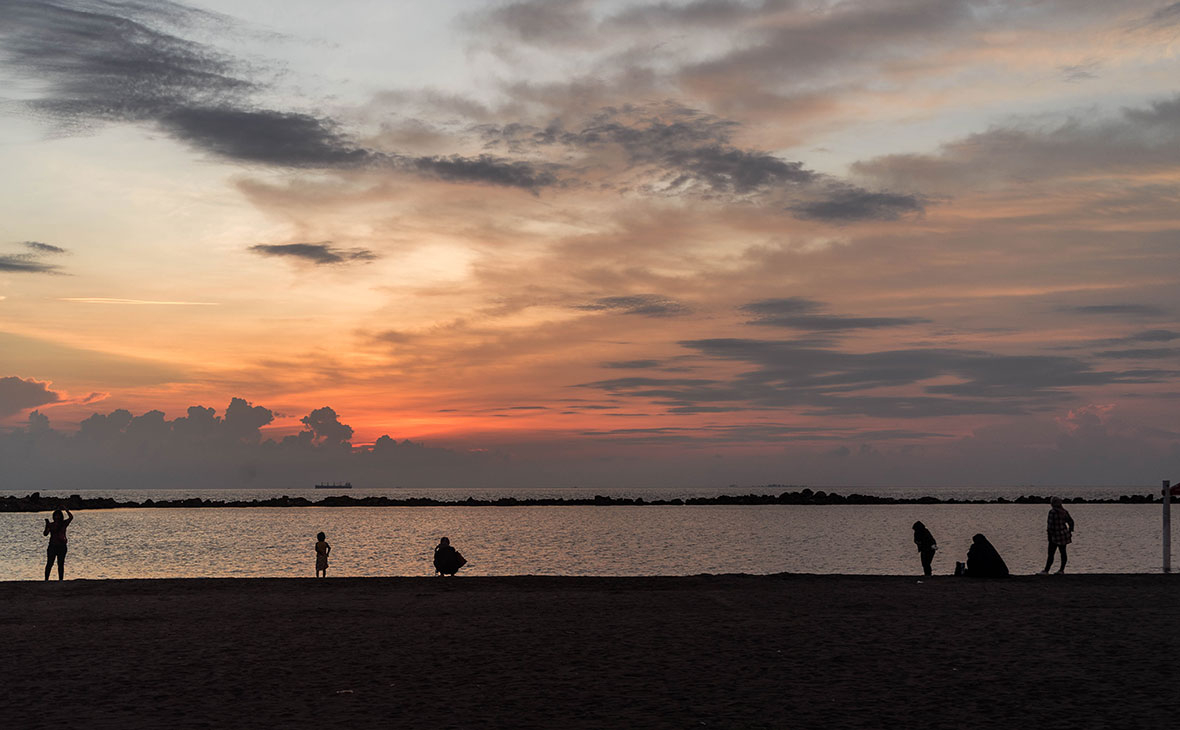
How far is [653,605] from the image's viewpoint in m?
20.3

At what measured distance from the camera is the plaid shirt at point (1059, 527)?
2719cm

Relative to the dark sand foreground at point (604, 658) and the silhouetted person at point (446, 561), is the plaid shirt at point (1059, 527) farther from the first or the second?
the silhouetted person at point (446, 561)

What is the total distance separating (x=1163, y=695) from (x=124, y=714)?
1103cm

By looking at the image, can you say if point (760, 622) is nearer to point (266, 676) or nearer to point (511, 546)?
point (266, 676)

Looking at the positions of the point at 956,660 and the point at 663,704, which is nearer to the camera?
the point at 663,704

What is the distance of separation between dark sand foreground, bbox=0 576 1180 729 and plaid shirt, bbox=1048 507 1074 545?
169 inches

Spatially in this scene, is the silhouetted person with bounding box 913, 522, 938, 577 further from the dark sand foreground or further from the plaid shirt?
the dark sand foreground

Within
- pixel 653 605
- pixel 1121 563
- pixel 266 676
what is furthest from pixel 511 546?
pixel 266 676

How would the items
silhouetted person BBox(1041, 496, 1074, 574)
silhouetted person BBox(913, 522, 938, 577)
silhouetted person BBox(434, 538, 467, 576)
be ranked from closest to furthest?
silhouetted person BBox(1041, 496, 1074, 574) < silhouetted person BBox(913, 522, 938, 577) < silhouetted person BBox(434, 538, 467, 576)

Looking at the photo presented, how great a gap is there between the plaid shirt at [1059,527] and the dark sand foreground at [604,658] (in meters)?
4.30

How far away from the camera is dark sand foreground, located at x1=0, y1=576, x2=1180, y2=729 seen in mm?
10328

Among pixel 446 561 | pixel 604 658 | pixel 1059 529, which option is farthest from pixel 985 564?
pixel 604 658

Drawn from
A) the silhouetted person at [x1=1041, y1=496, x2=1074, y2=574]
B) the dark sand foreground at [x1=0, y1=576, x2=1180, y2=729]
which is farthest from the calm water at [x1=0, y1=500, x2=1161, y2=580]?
the dark sand foreground at [x1=0, y1=576, x2=1180, y2=729]

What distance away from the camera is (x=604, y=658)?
13.9m
